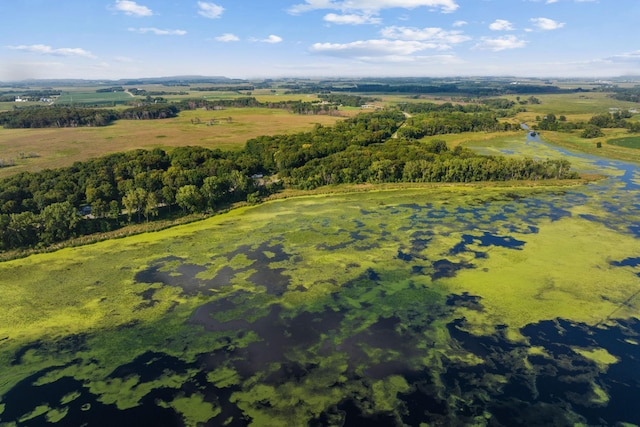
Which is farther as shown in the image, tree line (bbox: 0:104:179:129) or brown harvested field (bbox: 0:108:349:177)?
tree line (bbox: 0:104:179:129)

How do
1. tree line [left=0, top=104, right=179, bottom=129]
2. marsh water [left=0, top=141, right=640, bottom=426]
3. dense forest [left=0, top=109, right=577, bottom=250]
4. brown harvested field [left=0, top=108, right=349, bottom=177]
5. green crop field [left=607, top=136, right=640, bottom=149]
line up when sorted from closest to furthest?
marsh water [left=0, top=141, right=640, bottom=426]
dense forest [left=0, top=109, right=577, bottom=250]
brown harvested field [left=0, top=108, right=349, bottom=177]
green crop field [left=607, top=136, right=640, bottom=149]
tree line [left=0, top=104, right=179, bottom=129]

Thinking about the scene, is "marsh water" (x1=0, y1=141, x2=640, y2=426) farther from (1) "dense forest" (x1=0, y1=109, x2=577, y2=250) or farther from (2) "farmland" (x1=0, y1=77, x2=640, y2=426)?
(1) "dense forest" (x1=0, y1=109, x2=577, y2=250)

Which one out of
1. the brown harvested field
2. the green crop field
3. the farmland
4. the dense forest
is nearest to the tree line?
the brown harvested field

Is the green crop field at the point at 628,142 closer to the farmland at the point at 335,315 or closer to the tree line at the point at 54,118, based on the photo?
the farmland at the point at 335,315

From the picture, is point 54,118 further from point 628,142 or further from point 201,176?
point 628,142

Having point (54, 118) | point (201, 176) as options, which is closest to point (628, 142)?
point (201, 176)

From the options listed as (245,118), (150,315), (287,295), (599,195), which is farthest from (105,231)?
(245,118)

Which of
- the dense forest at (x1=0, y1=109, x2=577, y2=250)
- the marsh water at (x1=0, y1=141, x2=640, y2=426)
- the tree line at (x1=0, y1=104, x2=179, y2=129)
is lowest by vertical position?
the marsh water at (x1=0, y1=141, x2=640, y2=426)
